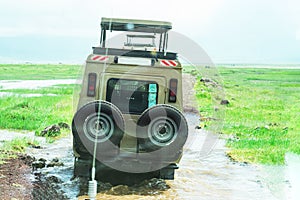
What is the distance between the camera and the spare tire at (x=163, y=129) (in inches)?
294

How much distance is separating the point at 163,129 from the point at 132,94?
47.2 inches

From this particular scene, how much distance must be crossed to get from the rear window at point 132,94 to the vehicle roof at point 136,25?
1.09 m

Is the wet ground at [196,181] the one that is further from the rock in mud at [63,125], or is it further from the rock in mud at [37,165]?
the rock in mud at [63,125]

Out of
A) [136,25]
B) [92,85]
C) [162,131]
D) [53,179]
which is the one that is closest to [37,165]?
[53,179]

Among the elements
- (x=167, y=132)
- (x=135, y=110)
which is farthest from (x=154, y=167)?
(x=135, y=110)

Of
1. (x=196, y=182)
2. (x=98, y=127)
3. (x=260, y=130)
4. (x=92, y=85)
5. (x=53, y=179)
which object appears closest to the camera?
Answer: (x=98, y=127)

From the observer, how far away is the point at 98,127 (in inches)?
292

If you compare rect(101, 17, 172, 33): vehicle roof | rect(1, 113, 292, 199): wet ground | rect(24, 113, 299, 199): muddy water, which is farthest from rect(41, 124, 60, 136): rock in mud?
rect(101, 17, 172, 33): vehicle roof

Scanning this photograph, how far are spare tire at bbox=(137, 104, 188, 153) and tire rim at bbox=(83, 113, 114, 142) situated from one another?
479mm

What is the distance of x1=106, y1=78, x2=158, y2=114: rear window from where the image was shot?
830cm

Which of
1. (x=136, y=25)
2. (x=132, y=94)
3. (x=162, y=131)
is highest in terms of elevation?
(x=136, y=25)

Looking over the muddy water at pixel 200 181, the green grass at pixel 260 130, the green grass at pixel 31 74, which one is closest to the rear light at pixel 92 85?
the muddy water at pixel 200 181

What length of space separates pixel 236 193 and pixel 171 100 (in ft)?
6.06

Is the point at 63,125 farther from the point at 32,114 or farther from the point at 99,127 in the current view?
the point at 99,127
